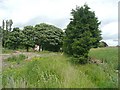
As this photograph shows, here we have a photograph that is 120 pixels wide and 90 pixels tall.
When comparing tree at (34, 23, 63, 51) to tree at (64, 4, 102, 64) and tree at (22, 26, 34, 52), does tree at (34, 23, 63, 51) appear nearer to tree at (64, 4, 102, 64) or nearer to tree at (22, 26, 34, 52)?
tree at (22, 26, 34, 52)

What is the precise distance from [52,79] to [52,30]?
26.7 meters

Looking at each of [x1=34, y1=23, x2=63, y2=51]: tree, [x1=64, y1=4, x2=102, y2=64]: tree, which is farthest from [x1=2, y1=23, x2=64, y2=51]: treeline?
[x1=64, y1=4, x2=102, y2=64]: tree

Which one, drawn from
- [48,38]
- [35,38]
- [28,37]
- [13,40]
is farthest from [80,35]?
[48,38]

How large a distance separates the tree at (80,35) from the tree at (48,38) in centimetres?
1768

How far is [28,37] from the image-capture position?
2984 cm

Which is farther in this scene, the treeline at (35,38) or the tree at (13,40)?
the treeline at (35,38)

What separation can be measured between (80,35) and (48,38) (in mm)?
19643

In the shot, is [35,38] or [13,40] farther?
[35,38]

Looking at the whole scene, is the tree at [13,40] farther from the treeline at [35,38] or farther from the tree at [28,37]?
the tree at [28,37]

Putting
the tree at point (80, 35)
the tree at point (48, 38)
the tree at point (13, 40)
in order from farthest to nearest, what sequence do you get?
the tree at point (48, 38)
the tree at point (13, 40)
the tree at point (80, 35)

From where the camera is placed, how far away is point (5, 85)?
5.14 m

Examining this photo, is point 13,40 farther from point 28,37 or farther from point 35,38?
point 35,38

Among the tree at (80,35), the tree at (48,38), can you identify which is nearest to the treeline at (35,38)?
the tree at (48,38)

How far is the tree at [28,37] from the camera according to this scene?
95.8ft
